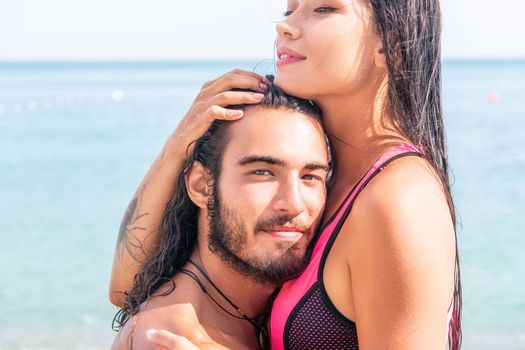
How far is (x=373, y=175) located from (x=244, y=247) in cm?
67

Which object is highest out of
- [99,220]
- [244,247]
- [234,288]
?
[244,247]

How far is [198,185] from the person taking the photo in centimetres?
395

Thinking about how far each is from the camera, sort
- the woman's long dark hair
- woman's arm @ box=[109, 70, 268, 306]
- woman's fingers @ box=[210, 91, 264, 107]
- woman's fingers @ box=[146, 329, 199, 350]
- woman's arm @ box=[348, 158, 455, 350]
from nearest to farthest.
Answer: woman's arm @ box=[348, 158, 455, 350] < woman's fingers @ box=[146, 329, 199, 350] < the woman's long dark hair < woman's fingers @ box=[210, 91, 264, 107] < woman's arm @ box=[109, 70, 268, 306]

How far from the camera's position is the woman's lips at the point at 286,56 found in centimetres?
371

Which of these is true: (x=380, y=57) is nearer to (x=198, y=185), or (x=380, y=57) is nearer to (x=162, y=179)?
(x=198, y=185)

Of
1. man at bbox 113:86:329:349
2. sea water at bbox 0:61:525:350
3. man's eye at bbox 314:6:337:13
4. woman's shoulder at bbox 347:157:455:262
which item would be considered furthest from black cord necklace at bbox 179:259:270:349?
man's eye at bbox 314:6:337:13

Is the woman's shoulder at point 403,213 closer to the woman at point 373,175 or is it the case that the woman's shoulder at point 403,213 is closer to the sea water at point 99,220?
the woman at point 373,175

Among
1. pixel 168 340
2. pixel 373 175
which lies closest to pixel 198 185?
pixel 168 340

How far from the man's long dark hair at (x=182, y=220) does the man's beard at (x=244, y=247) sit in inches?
7.4

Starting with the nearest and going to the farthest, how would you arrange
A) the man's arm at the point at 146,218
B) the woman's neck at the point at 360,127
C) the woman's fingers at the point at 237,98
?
the woman's neck at the point at 360,127
the woman's fingers at the point at 237,98
the man's arm at the point at 146,218

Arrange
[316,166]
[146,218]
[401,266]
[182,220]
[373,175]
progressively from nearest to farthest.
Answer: [401,266]
[373,175]
[316,166]
[182,220]
[146,218]

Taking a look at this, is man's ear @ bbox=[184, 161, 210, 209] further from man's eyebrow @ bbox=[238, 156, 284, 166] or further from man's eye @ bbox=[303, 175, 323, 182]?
man's eye @ bbox=[303, 175, 323, 182]

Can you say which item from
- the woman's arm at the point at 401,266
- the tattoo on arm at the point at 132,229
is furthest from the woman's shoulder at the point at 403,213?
the tattoo on arm at the point at 132,229

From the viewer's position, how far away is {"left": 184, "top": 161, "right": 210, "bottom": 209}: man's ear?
12.8 feet
